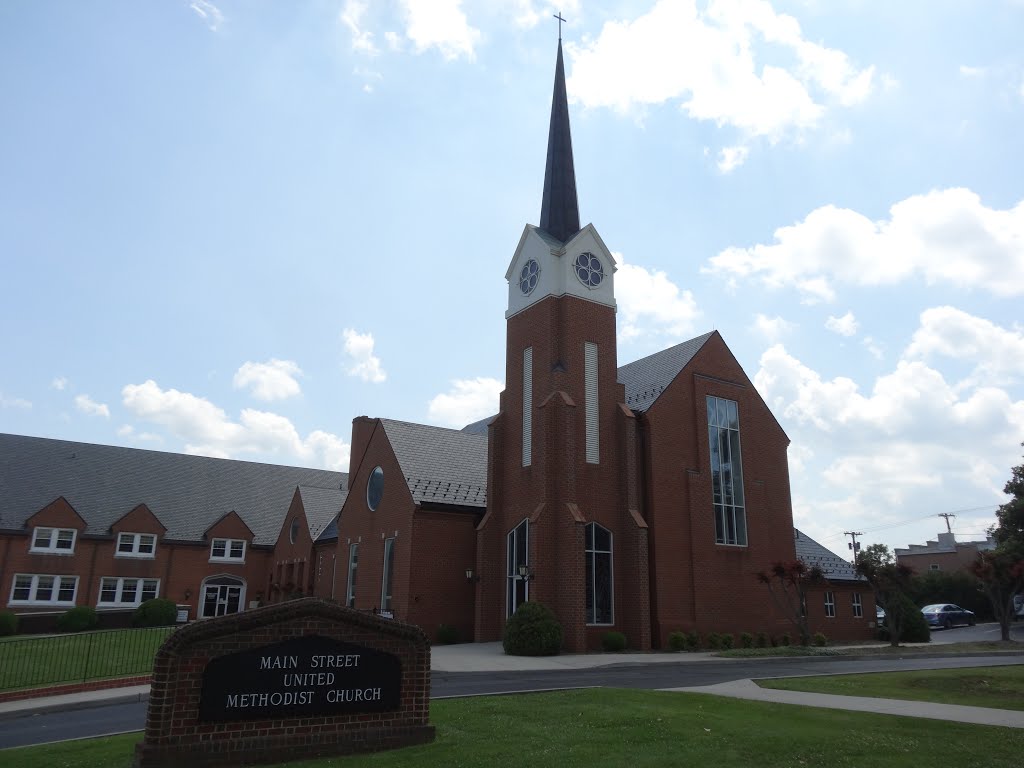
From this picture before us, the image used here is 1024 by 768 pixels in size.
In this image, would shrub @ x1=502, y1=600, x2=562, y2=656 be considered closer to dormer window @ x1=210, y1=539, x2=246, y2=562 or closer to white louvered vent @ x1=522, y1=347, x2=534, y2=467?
white louvered vent @ x1=522, y1=347, x2=534, y2=467

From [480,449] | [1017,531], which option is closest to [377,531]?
[480,449]

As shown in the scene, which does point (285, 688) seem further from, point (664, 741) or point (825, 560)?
point (825, 560)

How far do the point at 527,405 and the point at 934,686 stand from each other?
1756 centimetres

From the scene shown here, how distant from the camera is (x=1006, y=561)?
110 ft

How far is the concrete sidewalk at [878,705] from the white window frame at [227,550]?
40.6 m

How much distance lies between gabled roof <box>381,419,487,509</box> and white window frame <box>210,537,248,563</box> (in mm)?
20643

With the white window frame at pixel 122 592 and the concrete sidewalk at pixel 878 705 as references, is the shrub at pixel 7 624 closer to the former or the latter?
the white window frame at pixel 122 592

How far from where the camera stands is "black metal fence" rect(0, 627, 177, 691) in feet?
64.0

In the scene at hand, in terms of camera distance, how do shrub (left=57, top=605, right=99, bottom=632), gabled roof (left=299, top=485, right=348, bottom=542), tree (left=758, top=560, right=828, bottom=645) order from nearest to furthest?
tree (left=758, top=560, right=828, bottom=645) → shrub (left=57, top=605, right=99, bottom=632) → gabled roof (left=299, top=485, right=348, bottom=542)

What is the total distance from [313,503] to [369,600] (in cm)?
1421

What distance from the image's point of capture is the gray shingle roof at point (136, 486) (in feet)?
150

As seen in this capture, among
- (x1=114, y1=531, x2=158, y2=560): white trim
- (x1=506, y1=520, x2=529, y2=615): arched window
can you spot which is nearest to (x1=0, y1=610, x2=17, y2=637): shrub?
(x1=114, y1=531, x2=158, y2=560): white trim

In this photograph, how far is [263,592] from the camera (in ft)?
163

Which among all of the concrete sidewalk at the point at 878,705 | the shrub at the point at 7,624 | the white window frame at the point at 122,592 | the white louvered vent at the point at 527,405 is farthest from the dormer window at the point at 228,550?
the concrete sidewalk at the point at 878,705
